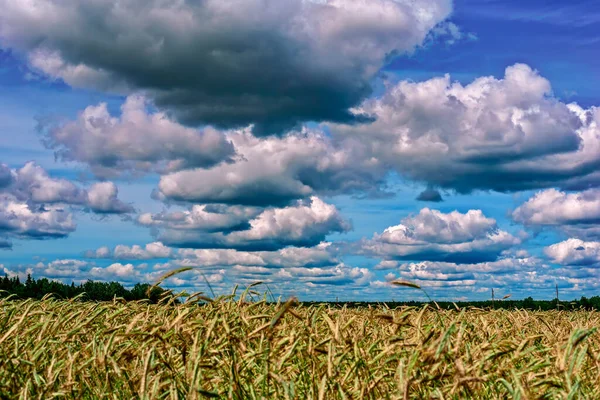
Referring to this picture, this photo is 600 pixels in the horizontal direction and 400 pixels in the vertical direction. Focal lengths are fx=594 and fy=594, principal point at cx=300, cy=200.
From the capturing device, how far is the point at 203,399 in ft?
18.2

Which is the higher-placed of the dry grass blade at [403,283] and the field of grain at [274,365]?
the dry grass blade at [403,283]

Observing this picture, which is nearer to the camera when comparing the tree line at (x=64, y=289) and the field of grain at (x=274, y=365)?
the field of grain at (x=274, y=365)

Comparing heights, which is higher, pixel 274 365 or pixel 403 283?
pixel 403 283

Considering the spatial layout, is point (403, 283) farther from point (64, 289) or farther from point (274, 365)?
point (64, 289)

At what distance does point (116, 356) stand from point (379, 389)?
2.69m

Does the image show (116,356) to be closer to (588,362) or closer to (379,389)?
(379,389)

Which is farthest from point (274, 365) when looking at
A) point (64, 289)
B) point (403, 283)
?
point (64, 289)

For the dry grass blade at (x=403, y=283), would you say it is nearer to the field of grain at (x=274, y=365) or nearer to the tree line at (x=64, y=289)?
the field of grain at (x=274, y=365)

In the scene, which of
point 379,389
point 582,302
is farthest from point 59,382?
point 582,302

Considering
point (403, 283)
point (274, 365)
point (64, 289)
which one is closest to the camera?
point (403, 283)

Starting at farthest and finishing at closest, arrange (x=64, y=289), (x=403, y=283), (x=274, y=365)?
(x=64, y=289)
(x=274, y=365)
(x=403, y=283)

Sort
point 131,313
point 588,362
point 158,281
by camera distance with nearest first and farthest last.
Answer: point 158,281 → point 588,362 → point 131,313

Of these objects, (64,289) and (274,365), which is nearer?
(274,365)

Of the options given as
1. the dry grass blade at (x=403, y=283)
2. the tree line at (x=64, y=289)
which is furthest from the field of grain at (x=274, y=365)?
the tree line at (x=64, y=289)
